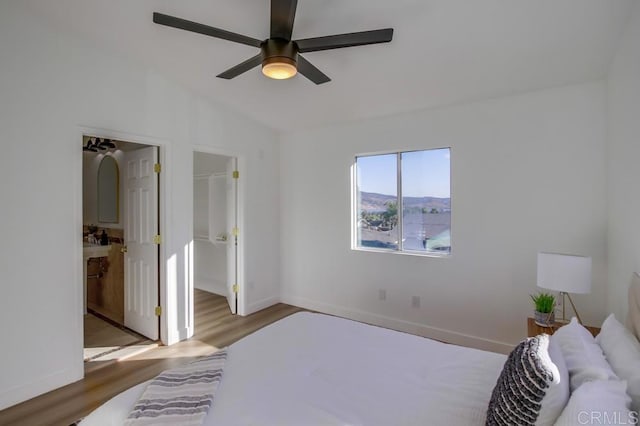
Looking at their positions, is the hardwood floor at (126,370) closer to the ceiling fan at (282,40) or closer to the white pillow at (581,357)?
the ceiling fan at (282,40)

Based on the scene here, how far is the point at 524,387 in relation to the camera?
1.10m

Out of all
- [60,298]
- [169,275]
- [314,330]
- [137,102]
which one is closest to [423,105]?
[314,330]

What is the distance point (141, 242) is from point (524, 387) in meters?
3.68

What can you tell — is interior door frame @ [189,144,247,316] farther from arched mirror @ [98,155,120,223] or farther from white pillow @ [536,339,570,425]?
white pillow @ [536,339,570,425]

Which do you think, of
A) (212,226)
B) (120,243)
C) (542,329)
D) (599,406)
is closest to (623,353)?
(599,406)

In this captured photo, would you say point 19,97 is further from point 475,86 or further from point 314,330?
point 475,86

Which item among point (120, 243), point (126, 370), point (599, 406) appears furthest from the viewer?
point (120, 243)

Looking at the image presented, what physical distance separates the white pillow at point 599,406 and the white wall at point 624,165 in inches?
46.5

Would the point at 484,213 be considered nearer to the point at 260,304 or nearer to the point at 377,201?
the point at 377,201

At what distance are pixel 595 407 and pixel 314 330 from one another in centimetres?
149

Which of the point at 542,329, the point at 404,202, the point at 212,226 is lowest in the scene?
the point at 542,329

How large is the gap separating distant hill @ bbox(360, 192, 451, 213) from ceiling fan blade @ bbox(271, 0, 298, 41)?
237 cm

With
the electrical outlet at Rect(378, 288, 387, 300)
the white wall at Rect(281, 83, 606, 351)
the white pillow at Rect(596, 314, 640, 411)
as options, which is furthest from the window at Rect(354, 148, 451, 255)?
the white pillow at Rect(596, 314, 640, 411)

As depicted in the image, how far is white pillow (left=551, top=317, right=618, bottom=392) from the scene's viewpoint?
1224 mm
